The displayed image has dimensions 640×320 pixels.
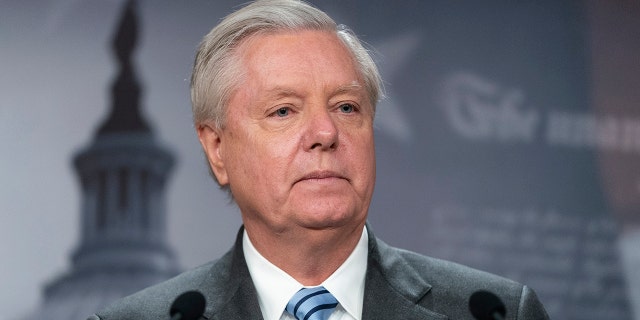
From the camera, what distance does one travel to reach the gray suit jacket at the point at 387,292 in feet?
9.13

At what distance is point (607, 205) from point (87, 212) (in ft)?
7.61

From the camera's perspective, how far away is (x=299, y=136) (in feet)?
8.82

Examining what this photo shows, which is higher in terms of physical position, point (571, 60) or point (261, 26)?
point (261, 26)

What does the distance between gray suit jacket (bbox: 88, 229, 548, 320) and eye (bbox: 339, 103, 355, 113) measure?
0.34 m

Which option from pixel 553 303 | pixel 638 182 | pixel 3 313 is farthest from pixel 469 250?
pixel 3 313

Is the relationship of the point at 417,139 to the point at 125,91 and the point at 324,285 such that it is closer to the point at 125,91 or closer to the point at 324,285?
the point at 125,91

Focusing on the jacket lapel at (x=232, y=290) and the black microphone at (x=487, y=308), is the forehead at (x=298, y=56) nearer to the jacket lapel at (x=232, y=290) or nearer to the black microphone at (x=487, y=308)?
the jacket lapel at (x=232, y=290)

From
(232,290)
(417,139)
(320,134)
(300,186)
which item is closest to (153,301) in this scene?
(232,290)

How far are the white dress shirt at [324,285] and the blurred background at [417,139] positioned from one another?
1.78 metres

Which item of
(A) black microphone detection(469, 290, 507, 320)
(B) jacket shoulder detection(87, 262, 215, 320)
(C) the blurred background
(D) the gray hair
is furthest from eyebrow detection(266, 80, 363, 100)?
(C) the blurred background

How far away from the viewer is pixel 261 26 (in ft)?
9.46

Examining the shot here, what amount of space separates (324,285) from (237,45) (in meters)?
0.66

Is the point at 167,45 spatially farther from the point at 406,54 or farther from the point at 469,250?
the point at 469,250

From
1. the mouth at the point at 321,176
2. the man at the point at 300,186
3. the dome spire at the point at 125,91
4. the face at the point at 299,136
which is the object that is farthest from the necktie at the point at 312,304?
the dome spire at the point at 125,91
